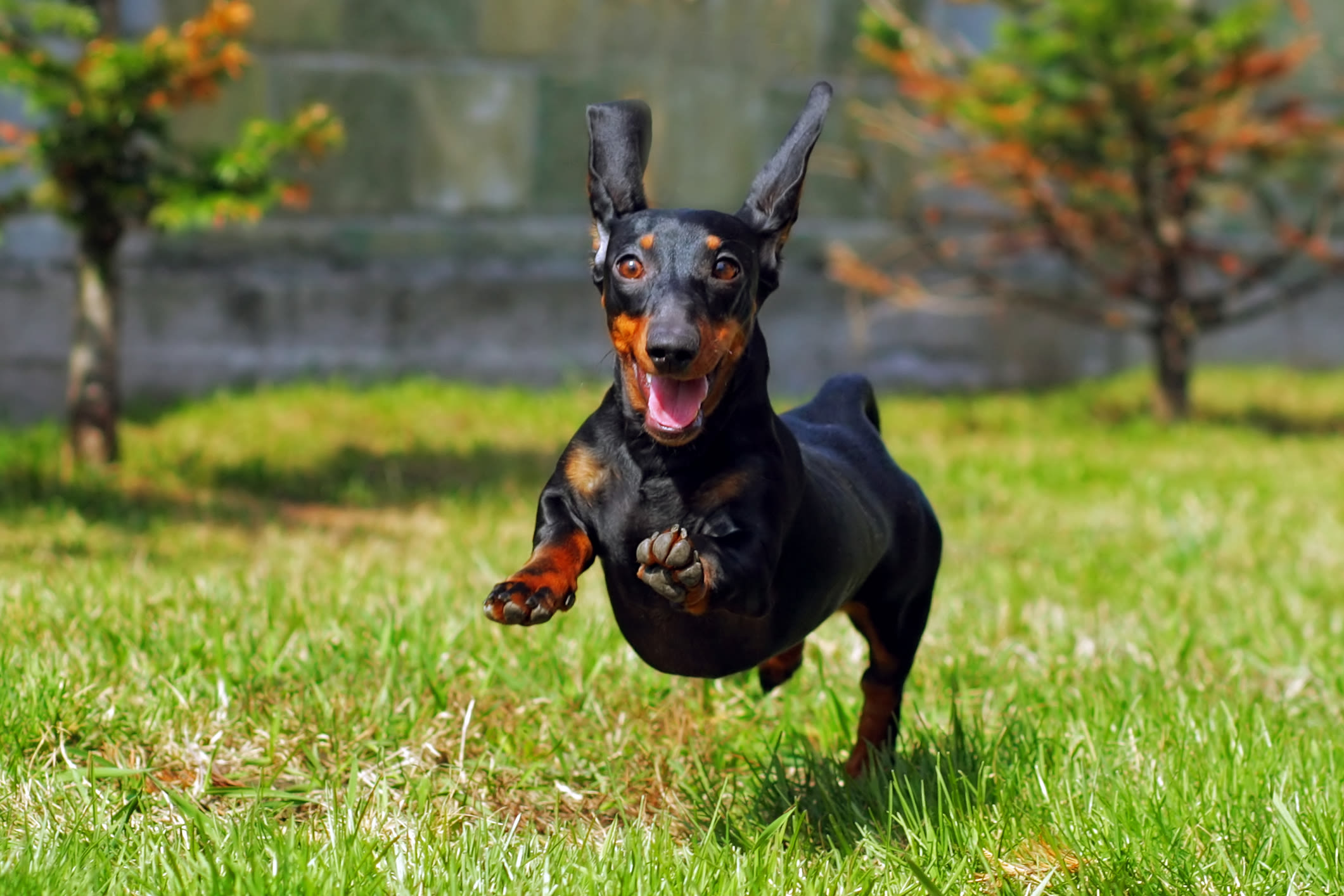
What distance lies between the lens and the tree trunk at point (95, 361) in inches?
271

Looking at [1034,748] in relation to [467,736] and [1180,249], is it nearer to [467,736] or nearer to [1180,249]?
[467,736]

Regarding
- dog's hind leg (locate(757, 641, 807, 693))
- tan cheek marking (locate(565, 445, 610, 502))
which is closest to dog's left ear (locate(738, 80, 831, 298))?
tan cheek marking (locate(565, 445, 610, 502))

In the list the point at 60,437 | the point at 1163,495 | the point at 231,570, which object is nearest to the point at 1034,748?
the point at 231,570

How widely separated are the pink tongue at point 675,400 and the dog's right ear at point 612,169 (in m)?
0.30

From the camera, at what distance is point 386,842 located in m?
2.67

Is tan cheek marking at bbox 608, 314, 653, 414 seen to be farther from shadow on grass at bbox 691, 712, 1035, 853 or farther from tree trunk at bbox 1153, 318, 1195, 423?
tree trunk at bbox 1153, 318, 1195, 423

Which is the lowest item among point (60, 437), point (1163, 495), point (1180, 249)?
point (60, 437)

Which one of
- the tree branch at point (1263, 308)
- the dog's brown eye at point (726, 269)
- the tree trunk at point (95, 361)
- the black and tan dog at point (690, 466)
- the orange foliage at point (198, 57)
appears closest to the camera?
the black and tan dog at point (690, 466)

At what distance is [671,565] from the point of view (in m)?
2.14

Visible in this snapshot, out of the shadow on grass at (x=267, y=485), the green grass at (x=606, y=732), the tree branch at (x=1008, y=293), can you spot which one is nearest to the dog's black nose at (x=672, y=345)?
the green grass at (x=606, y=732)

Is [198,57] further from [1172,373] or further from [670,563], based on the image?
[1172,373]

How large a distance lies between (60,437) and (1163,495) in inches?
200

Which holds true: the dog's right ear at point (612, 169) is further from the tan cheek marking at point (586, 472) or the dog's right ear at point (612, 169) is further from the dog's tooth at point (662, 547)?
the dog's tooth at point (662, 547)

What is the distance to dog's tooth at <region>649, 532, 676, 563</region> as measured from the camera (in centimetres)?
214
